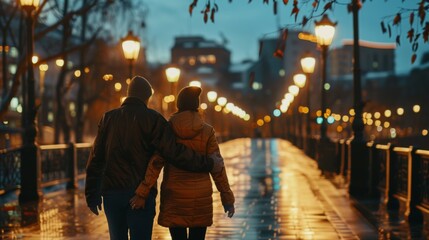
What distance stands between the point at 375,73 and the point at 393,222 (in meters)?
150

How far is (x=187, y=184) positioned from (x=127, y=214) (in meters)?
0.51

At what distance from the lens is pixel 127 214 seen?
596 cm

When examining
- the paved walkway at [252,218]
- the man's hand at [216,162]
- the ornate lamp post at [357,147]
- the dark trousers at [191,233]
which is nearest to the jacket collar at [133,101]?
the man's hand at [216,162]

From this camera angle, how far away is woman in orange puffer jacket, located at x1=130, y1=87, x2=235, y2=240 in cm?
604

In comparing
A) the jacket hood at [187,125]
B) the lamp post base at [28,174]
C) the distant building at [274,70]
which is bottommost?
the lamp post base at [28,174]

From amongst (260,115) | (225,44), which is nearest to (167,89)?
(260,115)

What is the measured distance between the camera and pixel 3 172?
16.0 meters

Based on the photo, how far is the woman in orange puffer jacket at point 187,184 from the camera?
6.04m

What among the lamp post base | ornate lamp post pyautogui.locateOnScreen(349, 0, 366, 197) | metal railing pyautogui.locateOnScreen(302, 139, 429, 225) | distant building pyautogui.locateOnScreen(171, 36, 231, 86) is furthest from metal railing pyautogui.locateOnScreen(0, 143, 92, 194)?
distant building pyautogui.locateOnScreen(171, 36, 231, 86)

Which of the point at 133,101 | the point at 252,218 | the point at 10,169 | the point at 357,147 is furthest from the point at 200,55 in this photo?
the point at 133,101

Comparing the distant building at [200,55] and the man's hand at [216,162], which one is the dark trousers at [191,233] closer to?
the man's hand at [216,162]

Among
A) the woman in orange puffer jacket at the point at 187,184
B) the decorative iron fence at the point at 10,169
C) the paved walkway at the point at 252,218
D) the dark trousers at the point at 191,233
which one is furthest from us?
the decorative iron fence at the point at 10,169

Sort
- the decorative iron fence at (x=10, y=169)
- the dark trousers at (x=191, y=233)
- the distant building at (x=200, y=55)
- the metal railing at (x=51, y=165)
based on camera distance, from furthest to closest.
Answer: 1. the distant building at (x=200, y=55)
2. the metal railing at (x=51, y=165)
3. the decorative iron fence at (x=10, y=169)
4. the dark trousers at (x=191, y=233)

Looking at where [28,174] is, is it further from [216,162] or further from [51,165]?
[216,162]
